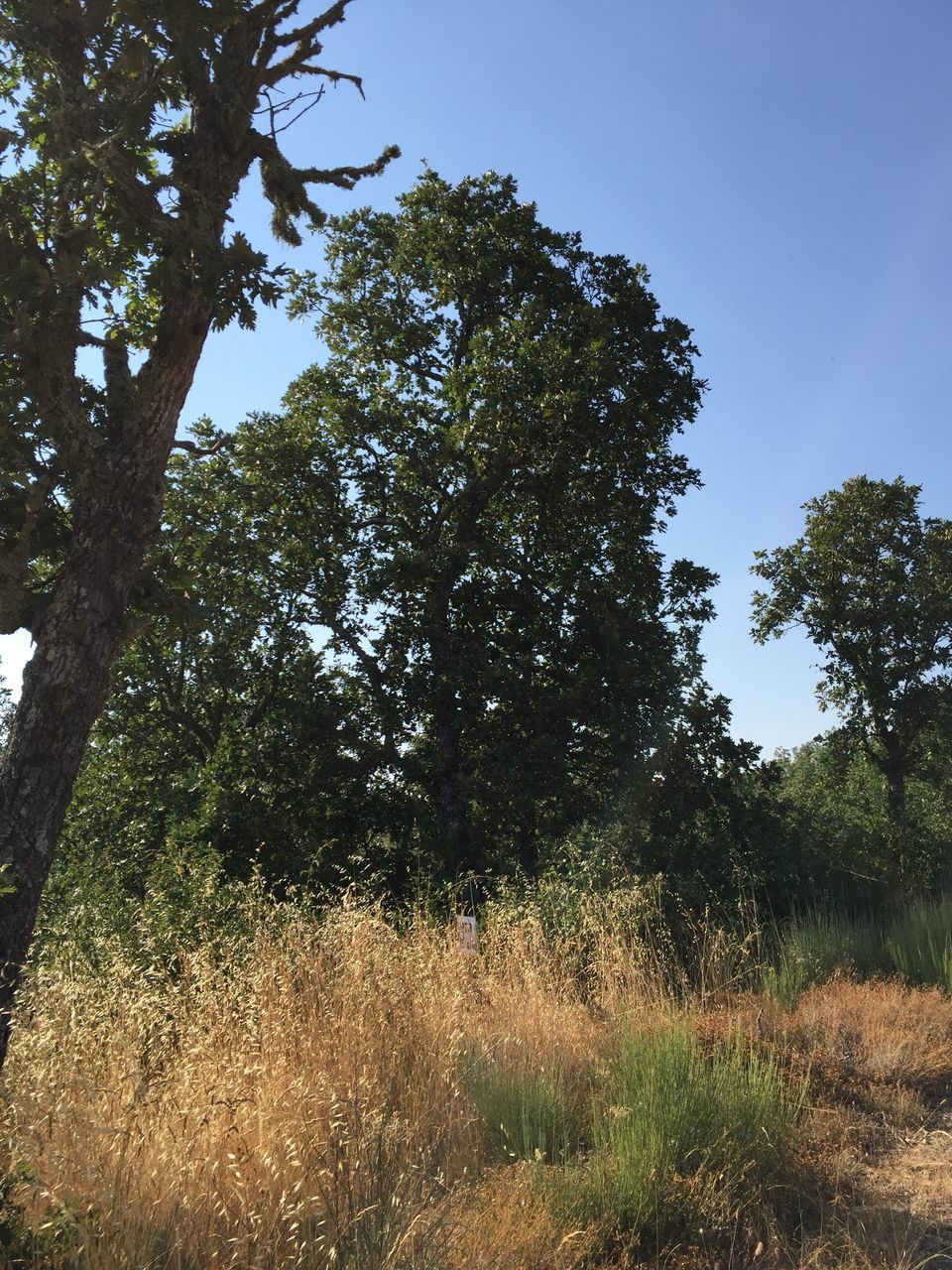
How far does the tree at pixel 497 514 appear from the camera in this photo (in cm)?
1307

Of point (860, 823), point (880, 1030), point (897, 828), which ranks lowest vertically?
point (880, 1030)

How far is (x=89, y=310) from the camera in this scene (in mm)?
5586

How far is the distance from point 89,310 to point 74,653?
7.11 feet

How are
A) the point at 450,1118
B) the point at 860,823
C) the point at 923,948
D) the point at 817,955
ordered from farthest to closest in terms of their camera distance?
the point at 860,823 < the point at 923,948 < the point at 817,955 < the point at 450,1118

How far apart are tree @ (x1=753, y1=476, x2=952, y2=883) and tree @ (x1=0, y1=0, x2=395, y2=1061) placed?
19985mm

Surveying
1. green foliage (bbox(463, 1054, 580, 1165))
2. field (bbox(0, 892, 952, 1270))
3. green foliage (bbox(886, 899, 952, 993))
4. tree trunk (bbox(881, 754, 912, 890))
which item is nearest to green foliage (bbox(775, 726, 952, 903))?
tree trunk (bbox(881, 754, 912, 890))

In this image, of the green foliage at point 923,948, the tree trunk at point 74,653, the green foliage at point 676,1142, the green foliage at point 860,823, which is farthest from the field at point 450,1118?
the green foliage at point 860,823

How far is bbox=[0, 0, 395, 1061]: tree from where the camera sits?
500 centimetres

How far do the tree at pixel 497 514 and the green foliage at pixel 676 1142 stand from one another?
788 cm

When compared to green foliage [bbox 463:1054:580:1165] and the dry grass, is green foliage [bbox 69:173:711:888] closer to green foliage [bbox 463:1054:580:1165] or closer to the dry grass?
the dry grass

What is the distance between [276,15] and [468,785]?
9372mm

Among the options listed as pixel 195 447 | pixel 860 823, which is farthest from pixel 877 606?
pixel 195 447

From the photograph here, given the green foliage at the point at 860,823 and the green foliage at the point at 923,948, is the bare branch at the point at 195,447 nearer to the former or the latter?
the green foliage at the point at 923,948

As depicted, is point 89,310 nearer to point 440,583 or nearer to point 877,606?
point 440,583
